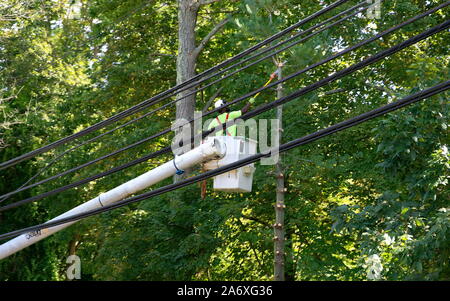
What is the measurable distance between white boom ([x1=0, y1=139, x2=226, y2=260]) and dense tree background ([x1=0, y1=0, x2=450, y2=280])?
3.79 m

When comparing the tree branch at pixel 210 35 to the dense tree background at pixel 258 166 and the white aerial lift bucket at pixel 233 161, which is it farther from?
the white aerial lift bucket at pixel 233 161

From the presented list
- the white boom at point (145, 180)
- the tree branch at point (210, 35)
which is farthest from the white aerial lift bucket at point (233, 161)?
the tree branch at point (210, 35)

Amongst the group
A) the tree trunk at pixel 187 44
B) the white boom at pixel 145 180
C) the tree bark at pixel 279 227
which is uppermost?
the tree trunk at pixel 187 44

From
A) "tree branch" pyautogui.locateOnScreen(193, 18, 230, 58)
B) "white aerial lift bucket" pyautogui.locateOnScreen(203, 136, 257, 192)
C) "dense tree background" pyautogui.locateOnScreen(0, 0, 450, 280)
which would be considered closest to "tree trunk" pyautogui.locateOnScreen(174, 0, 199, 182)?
"tree branch" pyautogui.locateOnScreen(193, 18, 230, 58)

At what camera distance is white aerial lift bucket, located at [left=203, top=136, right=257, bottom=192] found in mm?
7891

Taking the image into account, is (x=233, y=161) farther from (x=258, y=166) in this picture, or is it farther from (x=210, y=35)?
(x=210, y=35)

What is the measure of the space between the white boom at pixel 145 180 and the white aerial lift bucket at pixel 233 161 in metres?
0.07

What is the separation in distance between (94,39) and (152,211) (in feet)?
21.8

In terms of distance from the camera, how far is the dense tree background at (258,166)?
11586 mm

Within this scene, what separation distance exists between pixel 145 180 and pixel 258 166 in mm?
9129

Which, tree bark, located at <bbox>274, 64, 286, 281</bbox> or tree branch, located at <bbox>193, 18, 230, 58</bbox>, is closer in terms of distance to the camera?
tree bark, located at <bbox>274, 64, 286, 281</bbox>

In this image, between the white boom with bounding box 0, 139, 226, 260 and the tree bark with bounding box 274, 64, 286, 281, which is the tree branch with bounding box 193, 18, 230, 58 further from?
the white boom with bounding box 0, 139, 226, 260

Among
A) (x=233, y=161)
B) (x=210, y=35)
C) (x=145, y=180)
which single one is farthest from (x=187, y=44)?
(x=233, y=161)

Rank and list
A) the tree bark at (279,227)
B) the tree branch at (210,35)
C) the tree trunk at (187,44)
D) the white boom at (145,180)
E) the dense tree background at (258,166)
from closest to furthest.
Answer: the white boom at (145,180) → the dense tree background at (258,166) → the tree bark at (279,227) → the tree trunk at (187,44) → the tree branch at (210,35)
